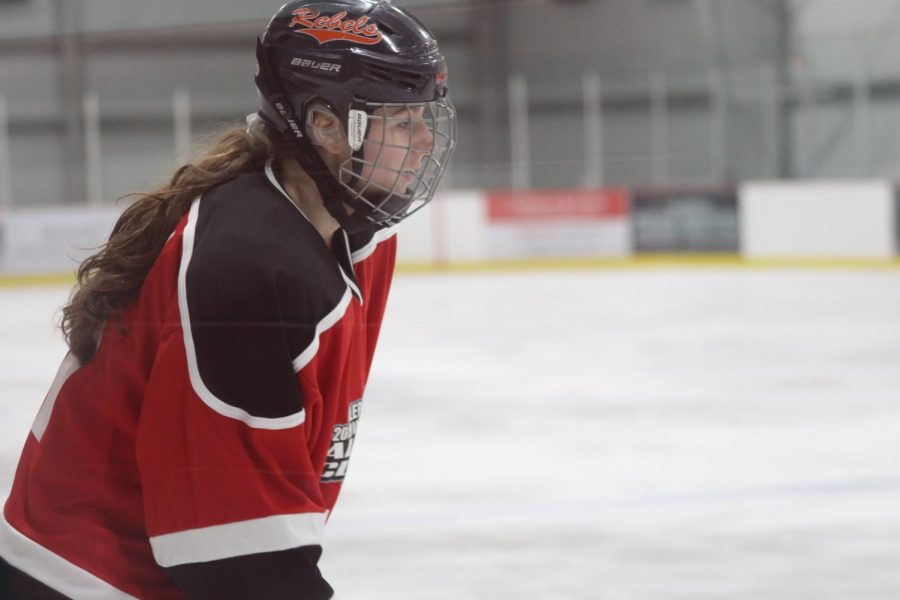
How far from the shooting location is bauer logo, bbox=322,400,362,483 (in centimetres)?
97

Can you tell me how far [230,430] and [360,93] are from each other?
0.25 meters

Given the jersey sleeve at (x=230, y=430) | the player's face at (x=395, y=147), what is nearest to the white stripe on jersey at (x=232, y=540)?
the jersey sleeve at (x=230, y=430)

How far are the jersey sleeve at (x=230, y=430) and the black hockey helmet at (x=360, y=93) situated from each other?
0.11 metres

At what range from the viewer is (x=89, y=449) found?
88 cm

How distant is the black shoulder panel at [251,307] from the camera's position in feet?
2.60

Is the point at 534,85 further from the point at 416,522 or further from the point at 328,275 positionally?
the point at 328,275

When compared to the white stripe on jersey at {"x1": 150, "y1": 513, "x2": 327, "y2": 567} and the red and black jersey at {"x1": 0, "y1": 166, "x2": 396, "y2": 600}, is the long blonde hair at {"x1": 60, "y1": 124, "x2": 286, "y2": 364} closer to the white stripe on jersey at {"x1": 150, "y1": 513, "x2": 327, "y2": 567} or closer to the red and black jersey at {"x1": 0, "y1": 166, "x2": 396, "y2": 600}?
the red and black jersey at {"x1": 0, "y1": 166, "x2": 396, "y2": 600}

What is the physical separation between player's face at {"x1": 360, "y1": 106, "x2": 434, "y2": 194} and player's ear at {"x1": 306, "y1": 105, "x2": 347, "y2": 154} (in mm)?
23

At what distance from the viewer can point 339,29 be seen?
2.90 ft

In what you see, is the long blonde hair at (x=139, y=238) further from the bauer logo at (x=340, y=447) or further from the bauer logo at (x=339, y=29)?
the bauer logo at (x=340, y=447)

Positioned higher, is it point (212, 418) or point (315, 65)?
point (315, 65)

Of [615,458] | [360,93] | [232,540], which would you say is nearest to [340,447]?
[232,540]

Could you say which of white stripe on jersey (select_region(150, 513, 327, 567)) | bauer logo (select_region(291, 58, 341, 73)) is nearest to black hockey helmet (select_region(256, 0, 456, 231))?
bauer logo (select_region(291, 58, 341, 73))

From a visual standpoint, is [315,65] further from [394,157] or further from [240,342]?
[240,342]
